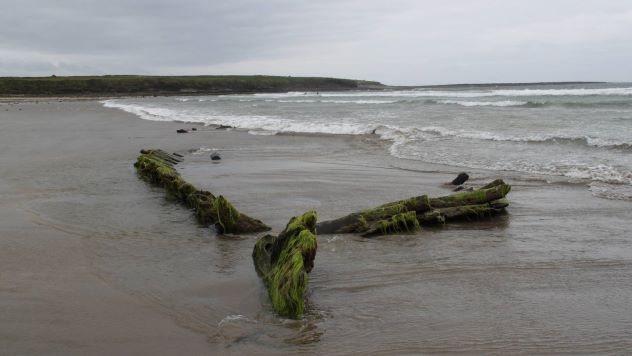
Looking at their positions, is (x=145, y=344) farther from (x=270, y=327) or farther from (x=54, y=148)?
(x=54, y=148)

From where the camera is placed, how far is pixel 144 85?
11481 cm

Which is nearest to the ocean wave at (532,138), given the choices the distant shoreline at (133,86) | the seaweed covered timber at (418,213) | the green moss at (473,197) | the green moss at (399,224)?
the green moss at (473,197)

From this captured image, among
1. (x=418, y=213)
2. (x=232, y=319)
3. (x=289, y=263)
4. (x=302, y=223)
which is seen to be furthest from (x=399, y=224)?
(x=232, y=319)

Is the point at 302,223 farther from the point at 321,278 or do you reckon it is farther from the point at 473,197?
the point at 473,197

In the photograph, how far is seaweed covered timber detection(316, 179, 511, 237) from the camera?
6973 mm

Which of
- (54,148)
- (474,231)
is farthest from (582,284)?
(54,148)

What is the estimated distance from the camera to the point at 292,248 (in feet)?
16.4

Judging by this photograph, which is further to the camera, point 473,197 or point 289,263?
point 473,197

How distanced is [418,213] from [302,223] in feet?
7.81

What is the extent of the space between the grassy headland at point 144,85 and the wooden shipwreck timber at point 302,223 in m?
→ 101

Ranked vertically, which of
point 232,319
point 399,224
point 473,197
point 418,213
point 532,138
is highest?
point 532,138

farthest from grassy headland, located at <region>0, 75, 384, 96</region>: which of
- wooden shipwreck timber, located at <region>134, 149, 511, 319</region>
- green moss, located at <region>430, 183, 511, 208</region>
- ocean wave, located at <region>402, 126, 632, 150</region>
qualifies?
green moss, located at <region>430, 183, 511, 208</region>

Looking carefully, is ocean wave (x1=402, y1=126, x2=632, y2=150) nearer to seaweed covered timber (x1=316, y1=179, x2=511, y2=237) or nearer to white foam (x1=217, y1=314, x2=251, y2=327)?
seaweed covered timber (x1=316, y1=179, x2=511, y2=237)

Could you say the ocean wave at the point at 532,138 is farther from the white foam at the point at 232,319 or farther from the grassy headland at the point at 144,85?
the grassy headland at the point at 144,85
